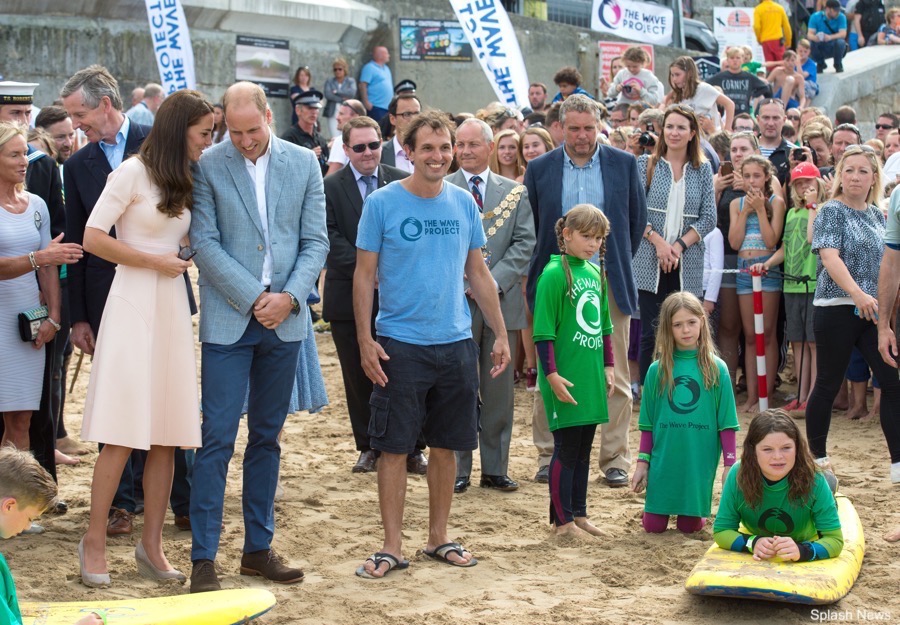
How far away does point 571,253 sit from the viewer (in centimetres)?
658

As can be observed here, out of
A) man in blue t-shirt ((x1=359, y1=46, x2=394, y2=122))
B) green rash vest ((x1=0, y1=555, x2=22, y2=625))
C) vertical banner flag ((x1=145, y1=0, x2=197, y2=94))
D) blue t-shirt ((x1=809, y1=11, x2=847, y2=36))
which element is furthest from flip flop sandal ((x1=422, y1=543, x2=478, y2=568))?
blue t-shirt ((x1=809, y1=11, x2=847, y2=36))

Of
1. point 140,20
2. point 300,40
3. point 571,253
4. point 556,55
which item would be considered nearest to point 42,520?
point 571,253

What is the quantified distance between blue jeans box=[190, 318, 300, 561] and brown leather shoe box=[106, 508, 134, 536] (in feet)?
3.15

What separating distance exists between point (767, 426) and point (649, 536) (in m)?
1.11

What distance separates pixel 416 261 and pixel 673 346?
150cm

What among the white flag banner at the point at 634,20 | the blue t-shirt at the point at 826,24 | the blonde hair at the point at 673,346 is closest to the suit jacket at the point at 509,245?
the blonde hair at the point at 673,346

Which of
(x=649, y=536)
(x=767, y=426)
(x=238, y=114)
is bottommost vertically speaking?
(x=649, y=536)

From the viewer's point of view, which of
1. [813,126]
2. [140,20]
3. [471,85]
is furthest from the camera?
[471,85]

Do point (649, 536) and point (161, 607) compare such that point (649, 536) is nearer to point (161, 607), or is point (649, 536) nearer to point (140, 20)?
point (161, 607)

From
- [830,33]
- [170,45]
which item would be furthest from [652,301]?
[830,33]

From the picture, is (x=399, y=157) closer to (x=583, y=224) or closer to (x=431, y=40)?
(x=583, y=224)

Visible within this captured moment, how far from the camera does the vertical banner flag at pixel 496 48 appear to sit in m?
13.1

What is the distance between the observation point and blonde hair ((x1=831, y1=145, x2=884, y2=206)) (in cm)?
751

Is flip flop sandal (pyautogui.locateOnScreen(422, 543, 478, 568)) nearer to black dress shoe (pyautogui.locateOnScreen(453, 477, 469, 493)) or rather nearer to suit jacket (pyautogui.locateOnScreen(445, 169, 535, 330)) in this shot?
black dress shoe (pyautogui.locateOnScreen(453, 477, 469, 493))
